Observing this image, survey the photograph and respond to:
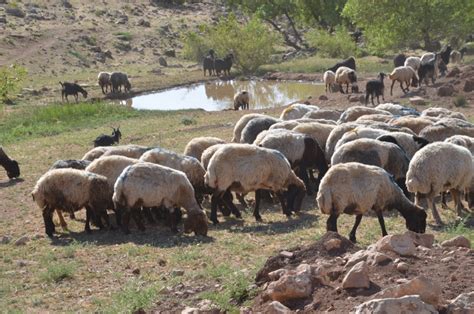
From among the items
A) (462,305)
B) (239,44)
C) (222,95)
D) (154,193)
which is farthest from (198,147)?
(239,44)

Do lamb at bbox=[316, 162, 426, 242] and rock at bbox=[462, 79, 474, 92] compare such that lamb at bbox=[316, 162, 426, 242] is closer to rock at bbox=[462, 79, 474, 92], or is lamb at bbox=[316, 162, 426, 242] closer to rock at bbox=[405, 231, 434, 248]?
rock at bbox=[405, 231, 434, 248]

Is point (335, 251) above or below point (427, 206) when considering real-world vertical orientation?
above

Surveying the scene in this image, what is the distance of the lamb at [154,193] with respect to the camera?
1193 cm

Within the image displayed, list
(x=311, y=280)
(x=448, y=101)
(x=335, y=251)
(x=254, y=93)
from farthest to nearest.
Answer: (x=254, y=93) < (x=448, y=101) < (x=335, y=251) < (x=311, y=280)

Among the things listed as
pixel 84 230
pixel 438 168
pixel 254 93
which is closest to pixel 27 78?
pixel 254 93

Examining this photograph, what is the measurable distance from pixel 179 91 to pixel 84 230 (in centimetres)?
2847

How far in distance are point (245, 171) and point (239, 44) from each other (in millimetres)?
35436

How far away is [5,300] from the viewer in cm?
889

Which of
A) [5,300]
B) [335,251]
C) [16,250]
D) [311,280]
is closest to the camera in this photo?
[311,280]

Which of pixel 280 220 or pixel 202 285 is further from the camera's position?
pixel 280 220

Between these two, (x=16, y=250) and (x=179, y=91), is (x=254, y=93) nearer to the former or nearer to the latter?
(x=179, y=91)

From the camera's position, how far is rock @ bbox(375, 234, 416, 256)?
7258 mm

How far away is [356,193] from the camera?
1061cm

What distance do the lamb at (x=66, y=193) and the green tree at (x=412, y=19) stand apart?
30.7 m
